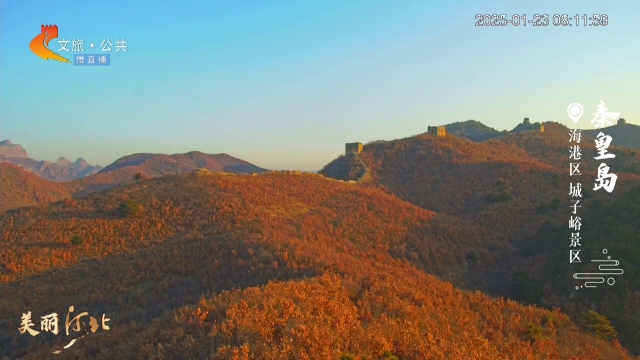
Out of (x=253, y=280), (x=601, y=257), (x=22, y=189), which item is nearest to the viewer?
(x=253, y=280)

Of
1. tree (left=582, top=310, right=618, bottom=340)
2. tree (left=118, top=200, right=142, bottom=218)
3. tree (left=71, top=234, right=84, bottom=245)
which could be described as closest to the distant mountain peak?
tree (left=118, top=200, right=142, bottom=218)

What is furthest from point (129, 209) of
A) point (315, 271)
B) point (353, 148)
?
point (353, 148)

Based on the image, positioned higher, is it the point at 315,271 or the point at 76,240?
the point at 76,240

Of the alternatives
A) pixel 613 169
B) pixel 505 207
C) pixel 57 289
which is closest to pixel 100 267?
pixel 57 289

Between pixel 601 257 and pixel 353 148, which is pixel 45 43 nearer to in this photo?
pixel 601 257

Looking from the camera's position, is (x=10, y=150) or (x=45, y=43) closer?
(x=45, y=43)

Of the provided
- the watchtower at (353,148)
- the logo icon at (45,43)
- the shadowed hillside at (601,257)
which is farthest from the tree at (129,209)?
the watchtower at (353,148)

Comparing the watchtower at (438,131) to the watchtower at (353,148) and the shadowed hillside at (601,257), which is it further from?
the shadowed hillside at (601,257)

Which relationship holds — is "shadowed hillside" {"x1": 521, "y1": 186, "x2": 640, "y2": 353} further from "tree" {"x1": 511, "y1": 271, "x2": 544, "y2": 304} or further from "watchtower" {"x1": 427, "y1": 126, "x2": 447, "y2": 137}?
"watchtower" {"x1": 427, "y1": 126, "x2": 447, "y2": 137}
